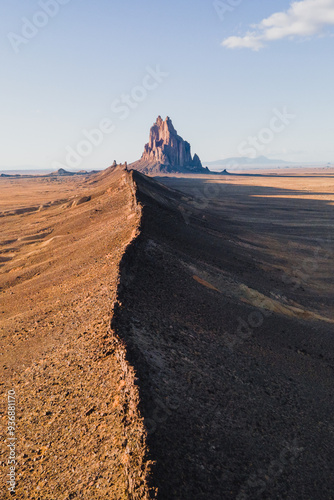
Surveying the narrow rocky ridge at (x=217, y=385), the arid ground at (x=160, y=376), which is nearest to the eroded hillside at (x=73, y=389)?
the arid ground at (x=160, y=376)

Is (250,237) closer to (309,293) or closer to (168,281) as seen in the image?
(309,293)

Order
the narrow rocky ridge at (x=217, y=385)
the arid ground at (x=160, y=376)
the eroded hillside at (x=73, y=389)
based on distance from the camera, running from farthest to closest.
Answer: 1. the narrow rocky ridge at (x=217, y=385)
2. the arid ground at (x=160, y=376)
3. the eroded hillside at (x=73, y=389)

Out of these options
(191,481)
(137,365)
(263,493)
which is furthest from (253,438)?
(137,365)

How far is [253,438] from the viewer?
37.9ft

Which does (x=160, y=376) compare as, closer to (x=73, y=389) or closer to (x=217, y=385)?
(x=217, y=385)

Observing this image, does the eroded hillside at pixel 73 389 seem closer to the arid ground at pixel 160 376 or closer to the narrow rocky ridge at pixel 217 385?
the arid ground at pixel 160 376

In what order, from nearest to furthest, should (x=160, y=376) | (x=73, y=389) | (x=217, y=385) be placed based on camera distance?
(x=73, y=389) → (x=160, y=376) → (x=217, y=385)

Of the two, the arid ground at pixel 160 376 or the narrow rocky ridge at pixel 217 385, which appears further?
the narrow rocky ridge at pixel 217 385

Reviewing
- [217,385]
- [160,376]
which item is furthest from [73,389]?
[217,385]

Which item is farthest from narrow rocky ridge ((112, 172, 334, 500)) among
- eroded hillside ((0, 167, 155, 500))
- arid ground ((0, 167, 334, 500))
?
eroded hillside ((0, 167, 155, 500))

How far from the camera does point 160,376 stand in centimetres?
1200

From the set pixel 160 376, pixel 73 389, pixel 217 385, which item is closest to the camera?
pixel 73 389

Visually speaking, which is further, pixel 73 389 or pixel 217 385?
pixel 217 385

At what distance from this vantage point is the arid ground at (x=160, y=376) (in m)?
9.17
